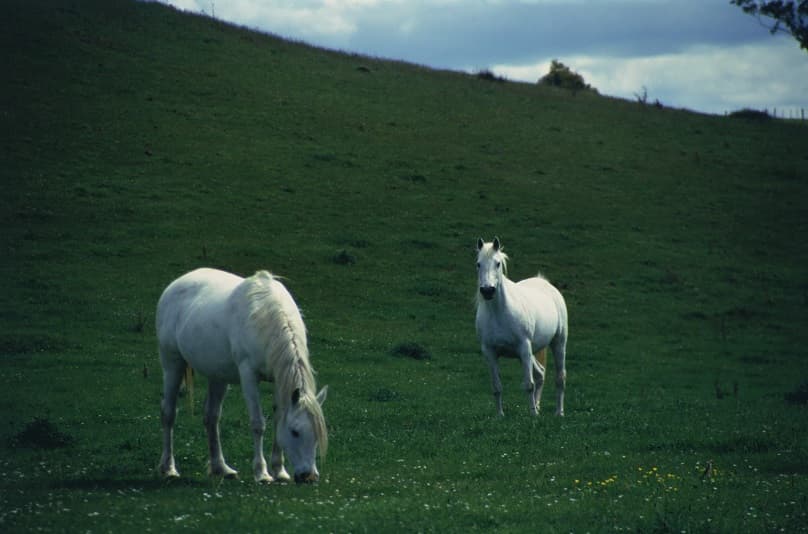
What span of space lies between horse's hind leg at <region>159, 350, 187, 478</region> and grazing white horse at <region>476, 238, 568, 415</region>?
5952 mm

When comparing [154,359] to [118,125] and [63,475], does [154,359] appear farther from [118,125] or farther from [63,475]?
[118,125]

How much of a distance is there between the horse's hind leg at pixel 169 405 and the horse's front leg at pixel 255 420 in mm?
1550

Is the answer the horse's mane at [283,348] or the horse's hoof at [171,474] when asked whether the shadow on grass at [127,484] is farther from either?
the horse's mane at [283,348]

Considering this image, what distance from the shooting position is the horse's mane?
34.2 feet

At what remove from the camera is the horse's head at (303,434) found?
10305 millimetres

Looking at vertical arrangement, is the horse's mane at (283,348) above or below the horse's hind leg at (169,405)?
above

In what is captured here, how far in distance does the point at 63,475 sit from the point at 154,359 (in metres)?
9.88

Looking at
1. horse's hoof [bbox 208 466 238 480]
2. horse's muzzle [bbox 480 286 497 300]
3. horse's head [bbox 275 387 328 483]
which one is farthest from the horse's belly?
horse's muzzle [bbox 480 286 497 300]

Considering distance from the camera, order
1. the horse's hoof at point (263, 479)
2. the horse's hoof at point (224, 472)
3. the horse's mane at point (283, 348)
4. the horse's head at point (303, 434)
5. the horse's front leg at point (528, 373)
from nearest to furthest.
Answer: the horse's head at point (303, 434), the horse's mane at point (283, 348), the horse's hoof at point (263, 479), the horse's hoof at point (224, 472), the horse's front leg at point (528, 373)

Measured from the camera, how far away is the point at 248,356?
1124 cm

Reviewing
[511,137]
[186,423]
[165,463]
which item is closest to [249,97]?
[511,137]

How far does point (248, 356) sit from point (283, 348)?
2.21ft

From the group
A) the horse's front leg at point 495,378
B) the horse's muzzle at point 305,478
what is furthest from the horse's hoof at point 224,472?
the horse's front leg at point 495,378

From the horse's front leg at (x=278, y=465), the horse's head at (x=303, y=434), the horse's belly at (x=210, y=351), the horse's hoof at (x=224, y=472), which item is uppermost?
the horse's belly at (x=210, y=351)
